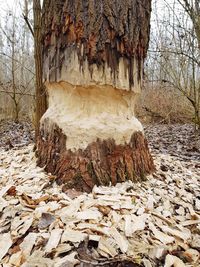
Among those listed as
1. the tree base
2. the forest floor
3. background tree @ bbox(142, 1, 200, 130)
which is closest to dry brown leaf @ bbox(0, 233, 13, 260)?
the forest floor

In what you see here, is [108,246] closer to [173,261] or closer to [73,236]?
[73,236]

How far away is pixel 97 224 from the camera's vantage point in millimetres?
1330

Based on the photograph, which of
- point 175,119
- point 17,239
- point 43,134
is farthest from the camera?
point 175,119

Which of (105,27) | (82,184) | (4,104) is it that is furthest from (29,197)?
(4,104)

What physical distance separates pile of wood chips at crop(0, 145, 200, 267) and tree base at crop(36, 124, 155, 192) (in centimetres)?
7

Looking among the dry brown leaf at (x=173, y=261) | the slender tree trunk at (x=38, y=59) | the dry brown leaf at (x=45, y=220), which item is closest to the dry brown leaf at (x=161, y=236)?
the dry brown leaf at (x=173, y=261)

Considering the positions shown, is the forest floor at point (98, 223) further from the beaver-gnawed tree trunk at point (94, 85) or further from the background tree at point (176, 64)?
the background tree at point (176, 64)

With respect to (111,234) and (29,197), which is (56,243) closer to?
(111,234)

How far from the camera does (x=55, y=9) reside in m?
1.87

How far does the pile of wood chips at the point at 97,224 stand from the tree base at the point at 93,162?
0.07m

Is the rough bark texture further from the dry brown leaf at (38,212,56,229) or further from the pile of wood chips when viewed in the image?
the dry brown leaf at (38,212,56,229)

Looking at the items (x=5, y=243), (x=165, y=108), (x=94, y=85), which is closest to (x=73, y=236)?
(x=5, y=243)

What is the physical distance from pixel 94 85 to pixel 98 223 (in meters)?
0.87

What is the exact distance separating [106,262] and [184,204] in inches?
31.6
